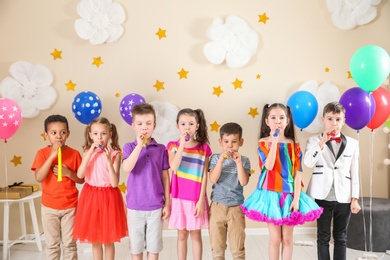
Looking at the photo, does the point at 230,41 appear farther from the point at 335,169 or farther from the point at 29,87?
the point at 29,87

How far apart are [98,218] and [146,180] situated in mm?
394

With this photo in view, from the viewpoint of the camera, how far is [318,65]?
3.90 metres

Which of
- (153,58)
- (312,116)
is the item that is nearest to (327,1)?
(312,116)

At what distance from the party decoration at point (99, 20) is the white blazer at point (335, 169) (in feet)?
6.53

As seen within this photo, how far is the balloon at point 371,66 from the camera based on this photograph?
9.41 feet

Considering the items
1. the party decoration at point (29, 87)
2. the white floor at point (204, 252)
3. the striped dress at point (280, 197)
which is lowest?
the white floor at point (204, 252)

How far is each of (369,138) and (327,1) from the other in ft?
4.30

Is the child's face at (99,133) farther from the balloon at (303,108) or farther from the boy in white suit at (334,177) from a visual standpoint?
the balloon at (303,108)

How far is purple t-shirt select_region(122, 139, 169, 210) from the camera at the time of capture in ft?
8.55

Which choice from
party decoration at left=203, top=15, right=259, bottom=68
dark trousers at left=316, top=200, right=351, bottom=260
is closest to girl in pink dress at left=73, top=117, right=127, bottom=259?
dark trousers at left=316, top=200, right=351, bottom=260

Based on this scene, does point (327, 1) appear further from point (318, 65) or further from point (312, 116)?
point (312, 116)

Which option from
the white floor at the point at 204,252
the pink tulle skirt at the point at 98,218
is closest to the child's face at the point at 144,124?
the pink tulle skirt at the point at 98,218

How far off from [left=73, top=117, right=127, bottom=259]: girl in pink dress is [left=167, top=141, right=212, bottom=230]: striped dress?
353 millimetres

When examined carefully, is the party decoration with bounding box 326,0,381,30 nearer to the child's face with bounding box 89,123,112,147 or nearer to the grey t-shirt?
the grey t-shirt
